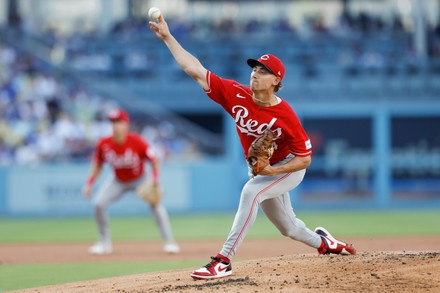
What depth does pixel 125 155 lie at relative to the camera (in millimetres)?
11055

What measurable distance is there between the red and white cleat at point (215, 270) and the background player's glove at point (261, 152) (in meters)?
0.85

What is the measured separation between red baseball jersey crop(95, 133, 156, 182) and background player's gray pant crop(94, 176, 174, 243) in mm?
143

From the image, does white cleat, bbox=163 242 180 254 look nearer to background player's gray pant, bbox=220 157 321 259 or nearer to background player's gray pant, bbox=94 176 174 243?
background player's gray pant, bbox=94 176 174 243

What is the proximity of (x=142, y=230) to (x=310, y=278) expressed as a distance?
339 inches

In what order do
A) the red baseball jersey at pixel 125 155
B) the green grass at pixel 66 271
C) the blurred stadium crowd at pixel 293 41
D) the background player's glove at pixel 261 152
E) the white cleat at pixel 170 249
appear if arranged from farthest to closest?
the blurred stadium crowd at pixel 293 41, the red baseball jersey at pixel 125 155, the white cleat at pixel 170 249, the green grass at pixel 66 271, the background player's glove at pixel 261 152

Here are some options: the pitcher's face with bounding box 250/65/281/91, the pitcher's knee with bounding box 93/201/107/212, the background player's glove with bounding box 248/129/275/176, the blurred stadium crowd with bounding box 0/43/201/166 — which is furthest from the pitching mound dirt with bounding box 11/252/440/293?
the blurred stadium crowd with bounding box 0/43/201/166

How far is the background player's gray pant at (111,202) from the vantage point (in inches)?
432

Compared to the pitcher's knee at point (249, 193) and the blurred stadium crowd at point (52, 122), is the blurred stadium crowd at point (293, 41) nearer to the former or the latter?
the blurred stadium crowd at point (52, 122)

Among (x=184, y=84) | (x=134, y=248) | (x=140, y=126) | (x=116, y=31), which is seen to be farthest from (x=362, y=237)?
(x=116, y=31)

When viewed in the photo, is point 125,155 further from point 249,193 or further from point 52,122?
point 52,122

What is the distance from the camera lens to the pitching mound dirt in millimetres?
6352

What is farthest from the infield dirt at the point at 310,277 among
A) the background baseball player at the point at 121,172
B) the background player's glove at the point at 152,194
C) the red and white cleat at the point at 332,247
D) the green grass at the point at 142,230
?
the background baseball player at the point at 121,172

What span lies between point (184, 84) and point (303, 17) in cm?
708

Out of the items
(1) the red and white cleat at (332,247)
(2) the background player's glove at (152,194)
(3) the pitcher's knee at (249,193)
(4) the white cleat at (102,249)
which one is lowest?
(1) the red and white cleat at (332,247)
